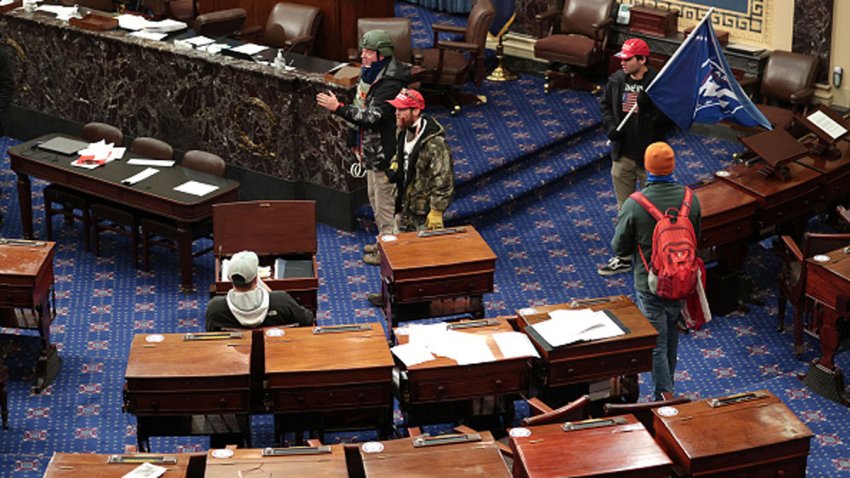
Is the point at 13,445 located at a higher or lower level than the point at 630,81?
lower

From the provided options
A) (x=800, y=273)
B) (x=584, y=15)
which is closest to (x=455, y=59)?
(x=584, y=15)

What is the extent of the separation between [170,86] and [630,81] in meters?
4.19

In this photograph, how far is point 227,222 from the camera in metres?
9.30

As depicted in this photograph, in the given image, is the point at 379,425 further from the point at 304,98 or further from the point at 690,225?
the point at 304,98

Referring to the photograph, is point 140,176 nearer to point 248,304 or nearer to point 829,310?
point 248,304

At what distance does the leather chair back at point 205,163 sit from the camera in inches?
421

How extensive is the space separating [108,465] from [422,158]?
3820 mm

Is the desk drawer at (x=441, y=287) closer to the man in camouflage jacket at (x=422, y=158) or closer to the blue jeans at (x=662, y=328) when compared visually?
the man in camouflage jacket at (x=422, y=158)

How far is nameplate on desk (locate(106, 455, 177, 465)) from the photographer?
6.36m

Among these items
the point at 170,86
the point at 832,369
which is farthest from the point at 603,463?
the point at 170,86

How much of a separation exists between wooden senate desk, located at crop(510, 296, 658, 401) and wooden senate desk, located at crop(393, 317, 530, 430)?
0.45ft

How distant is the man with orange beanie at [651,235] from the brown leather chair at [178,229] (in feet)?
12.3

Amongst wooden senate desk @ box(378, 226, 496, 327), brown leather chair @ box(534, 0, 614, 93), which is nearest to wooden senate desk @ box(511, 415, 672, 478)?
wooden senate desk @ box(378, 226, 496, 327)

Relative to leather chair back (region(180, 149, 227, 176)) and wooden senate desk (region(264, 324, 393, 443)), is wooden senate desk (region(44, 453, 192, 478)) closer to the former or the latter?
wooden senate desk (region(264, 324, 393, 443))
